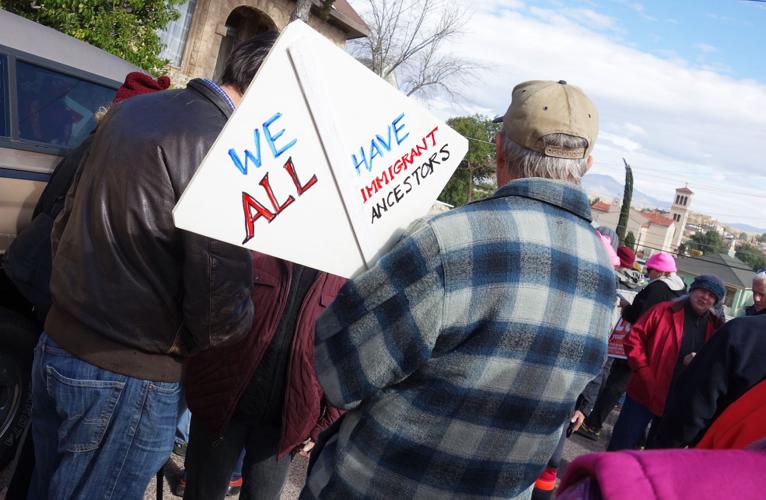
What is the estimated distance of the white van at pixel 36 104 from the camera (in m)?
3.44

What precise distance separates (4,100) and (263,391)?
2.37 metres

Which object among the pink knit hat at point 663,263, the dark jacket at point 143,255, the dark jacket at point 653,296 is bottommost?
the dark jacket at point 653,296

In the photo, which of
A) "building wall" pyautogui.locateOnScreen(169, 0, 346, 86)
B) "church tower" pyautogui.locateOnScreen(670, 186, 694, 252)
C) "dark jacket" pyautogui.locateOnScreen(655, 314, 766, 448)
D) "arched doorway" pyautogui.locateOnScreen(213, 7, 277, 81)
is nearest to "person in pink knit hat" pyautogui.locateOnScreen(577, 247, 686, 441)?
"dark jacket" pyautogui.locateOnScreen(655, 314, 766, 448)

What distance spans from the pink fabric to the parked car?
10.2 ft

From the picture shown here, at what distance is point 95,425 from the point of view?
1.82 meters

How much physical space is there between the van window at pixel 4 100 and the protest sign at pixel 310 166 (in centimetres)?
271

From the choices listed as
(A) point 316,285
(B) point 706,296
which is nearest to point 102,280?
(A) point 316,285

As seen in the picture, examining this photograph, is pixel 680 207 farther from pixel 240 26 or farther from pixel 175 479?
pixel 175 479

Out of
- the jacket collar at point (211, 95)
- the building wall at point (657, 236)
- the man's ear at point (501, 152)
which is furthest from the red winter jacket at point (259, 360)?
the building wall at point (657, 236)

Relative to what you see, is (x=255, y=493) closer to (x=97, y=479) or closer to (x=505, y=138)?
(x=97, y=479)

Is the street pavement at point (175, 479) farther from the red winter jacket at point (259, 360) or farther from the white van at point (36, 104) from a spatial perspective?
the white van at point (36, 104)

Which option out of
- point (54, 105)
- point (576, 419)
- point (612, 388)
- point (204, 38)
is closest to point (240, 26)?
point (204, 38)

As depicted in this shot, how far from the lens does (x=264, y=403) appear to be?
2.29 m

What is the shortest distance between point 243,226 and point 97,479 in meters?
1.01
